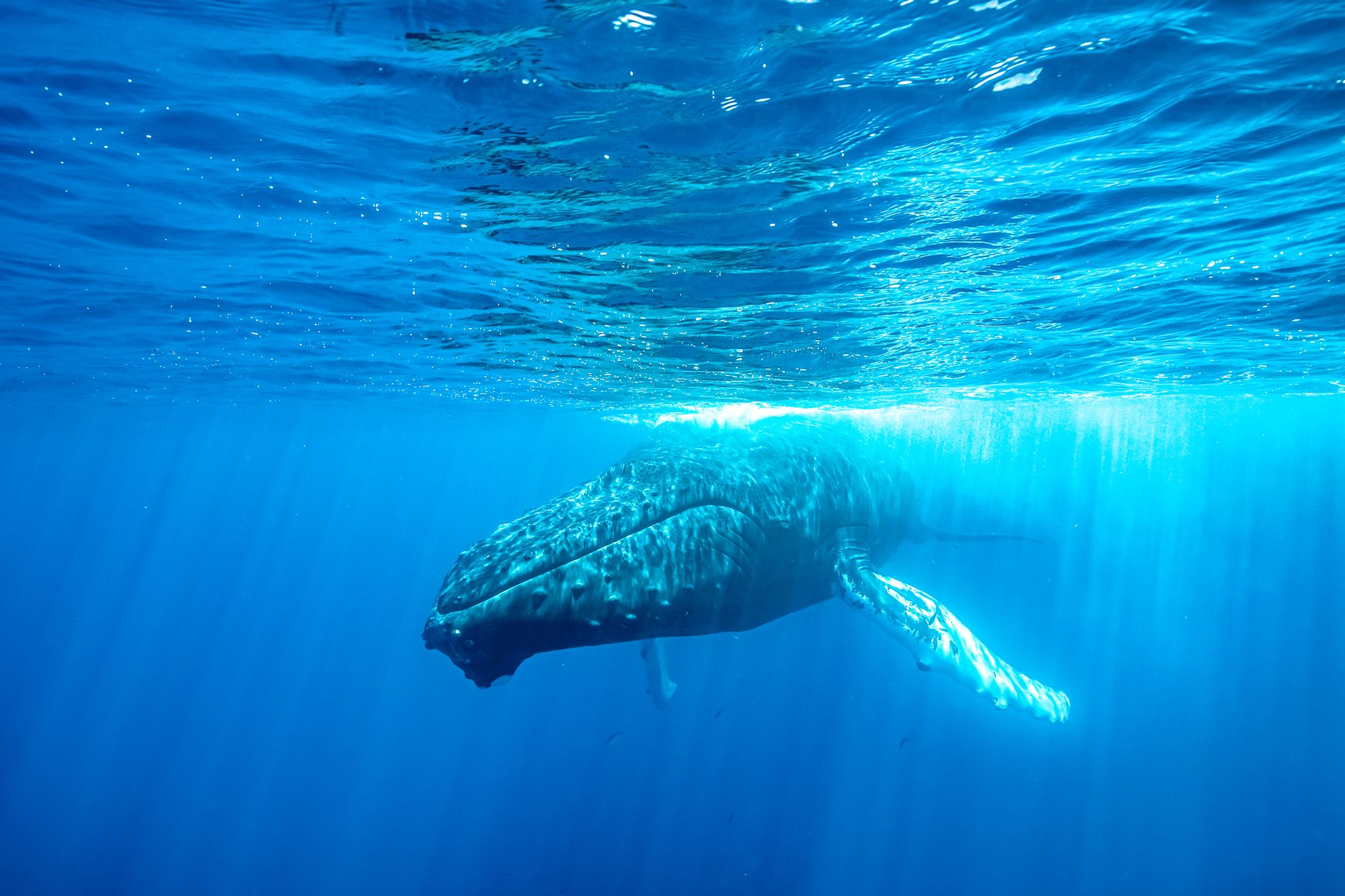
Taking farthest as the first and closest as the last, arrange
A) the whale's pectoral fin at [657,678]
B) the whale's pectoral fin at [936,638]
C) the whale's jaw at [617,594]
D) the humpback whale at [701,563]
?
1. the whale's pectoral fin at [657,678]
2. the whale's pectoral fin at [936,638]
3. the humpback whale at [701,563]
4. the whale's jaw at [617,594]

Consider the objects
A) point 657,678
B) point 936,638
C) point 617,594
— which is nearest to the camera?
point 617,594

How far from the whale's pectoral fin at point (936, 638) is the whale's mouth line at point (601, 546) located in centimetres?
223

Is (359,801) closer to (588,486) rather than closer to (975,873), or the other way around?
(975,873)

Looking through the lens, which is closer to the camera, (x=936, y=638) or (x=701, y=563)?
(x=701, y=563)

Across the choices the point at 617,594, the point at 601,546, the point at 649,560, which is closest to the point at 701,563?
the point at 649,560

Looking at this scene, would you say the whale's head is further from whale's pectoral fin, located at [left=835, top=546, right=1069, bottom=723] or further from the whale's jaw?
whale's pectoral fin, located at [left=835, top=546, right=1069, bottom=723]

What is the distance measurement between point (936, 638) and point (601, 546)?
4.97m

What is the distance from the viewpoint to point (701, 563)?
22.4 feet

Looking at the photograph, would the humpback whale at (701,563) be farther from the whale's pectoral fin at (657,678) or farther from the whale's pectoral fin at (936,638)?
the whale's pectoral fin at (657,678)

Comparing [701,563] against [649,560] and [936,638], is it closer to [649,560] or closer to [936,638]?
[649,560]

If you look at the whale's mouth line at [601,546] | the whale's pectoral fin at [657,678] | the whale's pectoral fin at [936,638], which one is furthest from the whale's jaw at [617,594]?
the whale's pectoral fin at [657,678]

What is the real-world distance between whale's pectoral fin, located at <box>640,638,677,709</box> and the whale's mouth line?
6.43 meters

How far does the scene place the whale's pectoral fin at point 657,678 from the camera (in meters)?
13.6

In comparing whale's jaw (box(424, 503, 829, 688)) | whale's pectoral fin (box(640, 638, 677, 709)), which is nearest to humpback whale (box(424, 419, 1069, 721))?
whale's jaw (box(424, 503, 829, 688))
